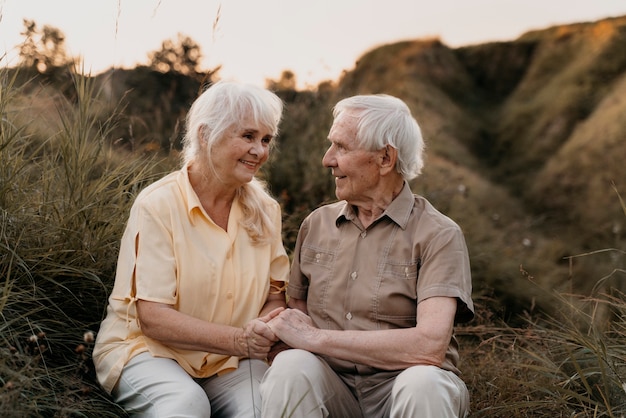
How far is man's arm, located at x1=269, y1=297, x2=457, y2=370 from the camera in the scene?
9.89 ft

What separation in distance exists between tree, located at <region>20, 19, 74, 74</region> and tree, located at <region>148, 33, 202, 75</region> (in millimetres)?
3074

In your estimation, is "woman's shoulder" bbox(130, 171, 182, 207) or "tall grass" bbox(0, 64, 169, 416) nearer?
"tall grass" bbox(0, 64, 169, 416)

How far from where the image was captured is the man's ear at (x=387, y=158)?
345 centimetres

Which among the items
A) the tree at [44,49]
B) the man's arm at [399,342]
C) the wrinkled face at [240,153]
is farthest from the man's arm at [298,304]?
the tree at [44,49]

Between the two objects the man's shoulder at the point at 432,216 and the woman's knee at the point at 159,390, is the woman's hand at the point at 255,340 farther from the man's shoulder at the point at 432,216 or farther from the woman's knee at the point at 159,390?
the man's shoulder at the point at 432,216

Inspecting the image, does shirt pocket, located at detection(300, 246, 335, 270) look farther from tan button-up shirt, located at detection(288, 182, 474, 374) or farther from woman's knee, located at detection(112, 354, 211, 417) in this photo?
woman's knee, located at detection(112, 354, 211, 417)

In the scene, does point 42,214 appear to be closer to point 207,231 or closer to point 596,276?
point 207,231

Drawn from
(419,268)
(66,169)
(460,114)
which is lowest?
(460,114)

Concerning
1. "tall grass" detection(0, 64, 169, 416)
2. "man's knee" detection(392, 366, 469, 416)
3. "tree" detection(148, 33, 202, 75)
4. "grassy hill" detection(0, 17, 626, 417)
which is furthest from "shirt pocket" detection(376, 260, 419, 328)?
"tree" detection(148, 33, 202, 75)

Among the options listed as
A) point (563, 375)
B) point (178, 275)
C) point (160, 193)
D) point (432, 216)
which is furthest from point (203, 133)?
point (563, 375)

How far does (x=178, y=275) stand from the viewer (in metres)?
3.29

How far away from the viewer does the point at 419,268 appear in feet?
10.8

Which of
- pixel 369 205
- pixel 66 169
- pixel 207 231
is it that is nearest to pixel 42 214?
pixel 66 169

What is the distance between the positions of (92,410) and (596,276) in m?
7.94
